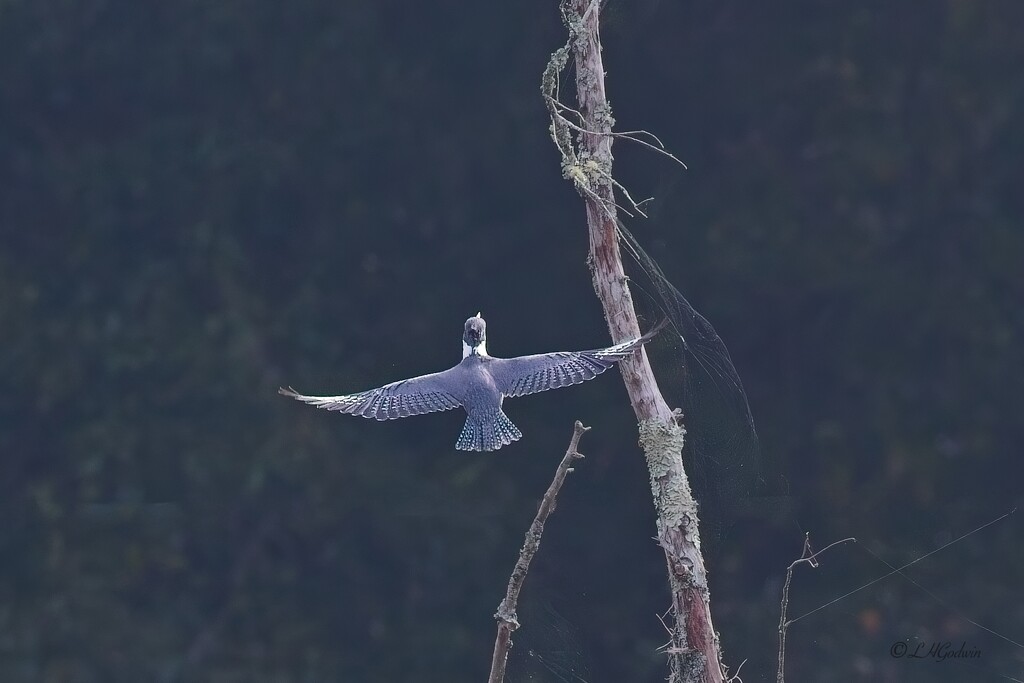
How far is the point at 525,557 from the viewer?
2.65 meters

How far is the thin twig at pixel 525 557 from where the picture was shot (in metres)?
2.50

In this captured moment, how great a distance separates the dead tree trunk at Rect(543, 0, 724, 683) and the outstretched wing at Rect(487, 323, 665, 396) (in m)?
0.04

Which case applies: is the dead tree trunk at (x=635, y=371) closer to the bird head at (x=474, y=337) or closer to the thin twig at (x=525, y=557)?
the thin twig at (x=525, y=557)

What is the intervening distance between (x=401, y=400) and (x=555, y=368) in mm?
376

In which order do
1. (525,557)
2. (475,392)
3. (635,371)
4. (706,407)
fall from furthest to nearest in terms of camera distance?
(475,392) → (706,407) → (635,371) → (525,557)

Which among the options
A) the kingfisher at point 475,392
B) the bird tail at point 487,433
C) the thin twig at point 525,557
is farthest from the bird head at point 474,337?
the thin twig at point 525,557

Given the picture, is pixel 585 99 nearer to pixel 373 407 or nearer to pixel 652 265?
pixel 652 265

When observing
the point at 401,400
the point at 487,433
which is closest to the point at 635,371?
the point at 487,433

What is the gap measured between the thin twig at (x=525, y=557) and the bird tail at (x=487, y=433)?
14.9 inches

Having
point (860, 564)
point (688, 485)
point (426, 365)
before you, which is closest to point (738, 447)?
point (688, 485)

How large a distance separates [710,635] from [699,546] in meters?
0.19

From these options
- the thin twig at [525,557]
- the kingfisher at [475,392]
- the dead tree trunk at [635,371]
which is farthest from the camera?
the kingfisher at [475,392]

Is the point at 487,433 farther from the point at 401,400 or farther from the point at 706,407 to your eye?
the point at 706,407

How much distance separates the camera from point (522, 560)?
264 centimetres
